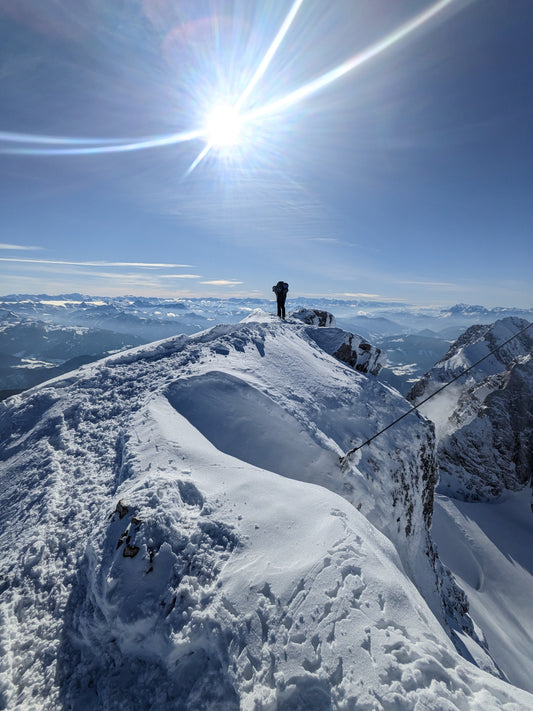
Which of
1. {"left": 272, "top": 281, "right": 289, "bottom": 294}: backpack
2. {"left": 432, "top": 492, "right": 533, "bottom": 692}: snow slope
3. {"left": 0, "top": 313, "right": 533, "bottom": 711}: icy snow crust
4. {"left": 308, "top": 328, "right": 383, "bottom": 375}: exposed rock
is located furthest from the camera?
{"left": 432, "top": 492, "right": 533, "bottom": 692}: snow slope

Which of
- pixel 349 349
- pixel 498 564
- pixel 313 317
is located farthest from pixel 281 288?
pixel 498 564

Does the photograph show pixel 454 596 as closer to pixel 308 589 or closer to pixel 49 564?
pixel 308 589

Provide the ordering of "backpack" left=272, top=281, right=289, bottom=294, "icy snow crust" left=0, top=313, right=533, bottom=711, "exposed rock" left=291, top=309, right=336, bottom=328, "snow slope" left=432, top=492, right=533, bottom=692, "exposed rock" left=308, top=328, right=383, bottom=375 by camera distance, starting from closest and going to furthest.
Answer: "icy snow crust" left=0, top=313, right=533, bottom=711 < "exposed rock" left=308, top=328, right=383, bottom=375 < "backpack" left=272, top=281, right=289, bottom=294 < "snow slope" left=432, top=492, right=533, bottom=692 < "exposed rock" left=291, top=309, right=336, bottom=328

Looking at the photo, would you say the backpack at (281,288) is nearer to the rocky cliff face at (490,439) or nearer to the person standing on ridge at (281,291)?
the person standing on ridge at (281,291)

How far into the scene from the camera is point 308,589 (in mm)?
4859

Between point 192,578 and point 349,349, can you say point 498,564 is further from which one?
point 192,578

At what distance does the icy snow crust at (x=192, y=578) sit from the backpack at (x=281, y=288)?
14637mm

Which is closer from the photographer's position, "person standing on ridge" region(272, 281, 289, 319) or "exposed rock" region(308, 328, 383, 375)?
"exposed rock" region(308, 328, 383, 375)

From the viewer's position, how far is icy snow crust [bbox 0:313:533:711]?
158 inches

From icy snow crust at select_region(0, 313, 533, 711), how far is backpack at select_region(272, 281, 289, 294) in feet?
48.0

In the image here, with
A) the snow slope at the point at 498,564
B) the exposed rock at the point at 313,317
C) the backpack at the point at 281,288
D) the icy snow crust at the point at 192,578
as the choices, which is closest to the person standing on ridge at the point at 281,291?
the backpack at the point at 281,288

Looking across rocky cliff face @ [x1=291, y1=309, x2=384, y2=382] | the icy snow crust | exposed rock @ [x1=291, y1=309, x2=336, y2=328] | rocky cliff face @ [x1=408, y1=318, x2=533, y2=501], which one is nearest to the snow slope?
rocky cliff face @ [x1=408, y1=318, x2=533, y2=501]

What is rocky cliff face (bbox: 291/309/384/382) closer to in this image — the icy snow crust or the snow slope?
the icy snow crust

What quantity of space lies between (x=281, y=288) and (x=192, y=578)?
838 inches
